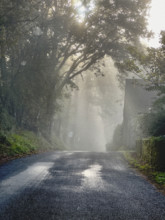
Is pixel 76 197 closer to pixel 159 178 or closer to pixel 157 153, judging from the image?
pixel 159 178

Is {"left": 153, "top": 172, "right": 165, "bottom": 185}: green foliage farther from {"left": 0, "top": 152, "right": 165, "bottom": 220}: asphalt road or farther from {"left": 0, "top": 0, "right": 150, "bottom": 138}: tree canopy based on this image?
{"left": 0, "top": 0, "right": 150, "bottom": 138}: tree canopy

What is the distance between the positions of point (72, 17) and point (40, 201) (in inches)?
688

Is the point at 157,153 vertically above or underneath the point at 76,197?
above

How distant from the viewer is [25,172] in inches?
330

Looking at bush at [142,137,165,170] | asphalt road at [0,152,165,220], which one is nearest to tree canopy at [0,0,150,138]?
bush at [142,137,165,170]

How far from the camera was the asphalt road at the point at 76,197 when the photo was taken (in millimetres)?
4586

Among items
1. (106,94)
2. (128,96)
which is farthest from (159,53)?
(106,94)

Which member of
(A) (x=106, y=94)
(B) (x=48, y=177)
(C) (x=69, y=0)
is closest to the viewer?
(B) (x=48, y=177)

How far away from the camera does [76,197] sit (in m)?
5.62

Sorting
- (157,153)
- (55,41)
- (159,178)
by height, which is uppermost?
(55,41)

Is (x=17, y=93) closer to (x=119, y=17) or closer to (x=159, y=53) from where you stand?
(x=119, y=17)

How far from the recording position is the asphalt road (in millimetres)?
4586

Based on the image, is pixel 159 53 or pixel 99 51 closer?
pixel 159 53

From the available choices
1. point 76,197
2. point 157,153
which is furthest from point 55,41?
point 76,197
